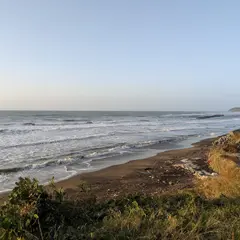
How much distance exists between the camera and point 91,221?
13.8ft

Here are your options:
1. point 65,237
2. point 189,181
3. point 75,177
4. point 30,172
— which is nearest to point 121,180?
Answer: point 75,177

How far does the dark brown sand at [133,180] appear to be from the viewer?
870 centimetres

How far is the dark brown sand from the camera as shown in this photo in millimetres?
8695

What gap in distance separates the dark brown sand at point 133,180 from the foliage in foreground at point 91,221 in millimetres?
3200

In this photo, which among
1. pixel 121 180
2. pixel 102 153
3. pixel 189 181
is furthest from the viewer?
pixel 102 153

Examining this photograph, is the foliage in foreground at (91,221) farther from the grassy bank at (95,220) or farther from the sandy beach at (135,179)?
the sandy beach at (135,179)

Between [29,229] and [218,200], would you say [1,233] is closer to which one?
[29,229]

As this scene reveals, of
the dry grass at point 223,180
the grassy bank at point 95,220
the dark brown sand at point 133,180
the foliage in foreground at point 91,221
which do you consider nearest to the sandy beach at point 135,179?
the dark brown sand at point 133,180

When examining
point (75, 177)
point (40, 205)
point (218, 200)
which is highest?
point (40, 205)

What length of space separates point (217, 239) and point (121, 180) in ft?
23.7

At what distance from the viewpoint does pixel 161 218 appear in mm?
4066

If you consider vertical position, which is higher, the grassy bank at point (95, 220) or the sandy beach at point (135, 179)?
the grassy bank at point (95, 220)

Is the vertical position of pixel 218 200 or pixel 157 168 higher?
pixel 218 200

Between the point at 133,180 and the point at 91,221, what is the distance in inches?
250
